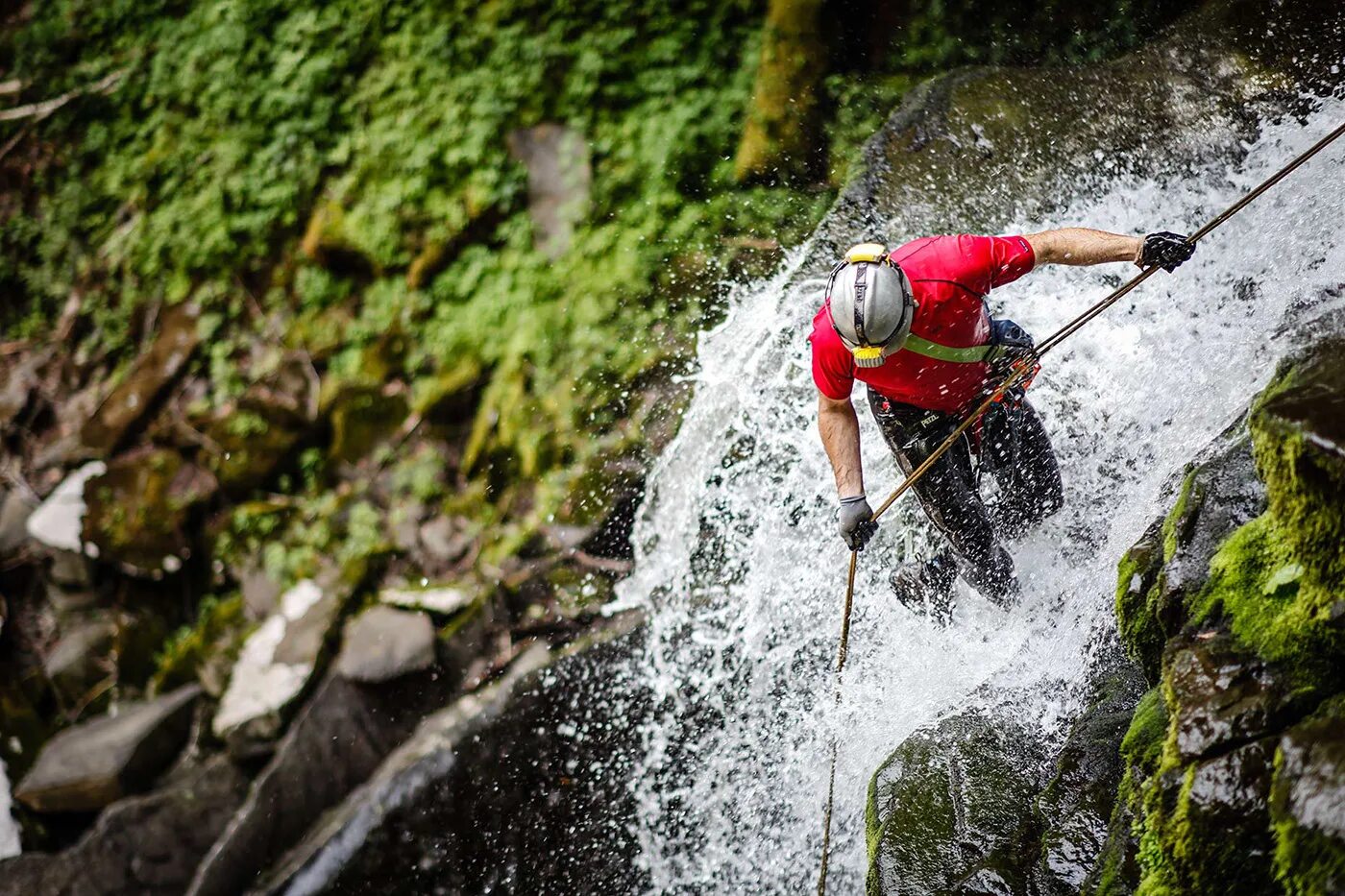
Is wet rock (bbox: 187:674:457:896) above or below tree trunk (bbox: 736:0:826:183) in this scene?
below

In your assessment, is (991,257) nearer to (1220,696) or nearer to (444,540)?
(1220,696)

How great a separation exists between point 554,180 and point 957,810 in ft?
19.6

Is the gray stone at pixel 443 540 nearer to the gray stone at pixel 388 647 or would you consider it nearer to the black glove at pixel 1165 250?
the gray stone at pixel 388 647

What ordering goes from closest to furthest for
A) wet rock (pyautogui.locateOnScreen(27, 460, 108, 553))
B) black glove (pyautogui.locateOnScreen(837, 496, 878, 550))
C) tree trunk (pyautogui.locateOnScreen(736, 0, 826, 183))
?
black glove (pyautogui.locateOnScreen(837, 496, 878, 550)) < tree trunk (pyautogui.locateOnScreen(736, 0, 826, 183)) < wet rock (pyautogui.locateOnScreen(27, 460, 108, 553))

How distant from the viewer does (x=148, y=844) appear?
6.63 meters

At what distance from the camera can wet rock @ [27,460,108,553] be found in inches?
335

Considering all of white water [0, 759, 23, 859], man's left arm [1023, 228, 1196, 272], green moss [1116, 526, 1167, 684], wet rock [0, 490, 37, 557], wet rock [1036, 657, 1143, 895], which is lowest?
white water [0, 759, 23, 859]

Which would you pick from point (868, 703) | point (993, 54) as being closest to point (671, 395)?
point (868, 703)

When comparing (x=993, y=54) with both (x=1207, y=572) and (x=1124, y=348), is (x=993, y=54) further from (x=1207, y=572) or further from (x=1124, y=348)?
(x=1207, y=572)

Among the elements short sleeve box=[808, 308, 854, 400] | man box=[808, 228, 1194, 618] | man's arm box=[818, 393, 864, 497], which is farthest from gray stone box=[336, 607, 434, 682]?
short sleeve box=[808, 308, 854, 400]

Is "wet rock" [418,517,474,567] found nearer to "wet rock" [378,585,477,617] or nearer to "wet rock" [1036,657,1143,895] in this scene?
"wet rock" [378,585,477,617]

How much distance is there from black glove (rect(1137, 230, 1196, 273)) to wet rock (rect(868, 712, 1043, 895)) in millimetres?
1977

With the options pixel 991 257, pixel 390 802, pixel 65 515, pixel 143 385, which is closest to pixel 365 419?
pixel 143 385

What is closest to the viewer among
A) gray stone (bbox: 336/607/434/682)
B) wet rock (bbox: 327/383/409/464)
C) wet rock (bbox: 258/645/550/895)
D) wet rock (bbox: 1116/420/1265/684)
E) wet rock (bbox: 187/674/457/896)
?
wet rock (bbox: 1116/420/1265/684)
